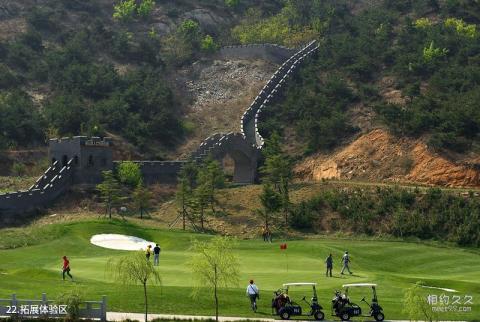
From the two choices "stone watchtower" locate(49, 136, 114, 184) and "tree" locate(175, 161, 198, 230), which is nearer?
"tree" locate(175, 161, 198, 230)

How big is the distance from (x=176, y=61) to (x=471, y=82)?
Result: 42.6m

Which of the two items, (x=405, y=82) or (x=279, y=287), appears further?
(x=405, y=82)

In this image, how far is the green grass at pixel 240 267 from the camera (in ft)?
152

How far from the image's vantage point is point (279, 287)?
50.7 metres

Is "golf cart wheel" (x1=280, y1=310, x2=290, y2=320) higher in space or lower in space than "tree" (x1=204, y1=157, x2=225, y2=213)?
lower

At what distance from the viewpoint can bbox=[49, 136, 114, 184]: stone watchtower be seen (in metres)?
89.0

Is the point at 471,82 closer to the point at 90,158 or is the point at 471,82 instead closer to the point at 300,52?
the point at 300,52

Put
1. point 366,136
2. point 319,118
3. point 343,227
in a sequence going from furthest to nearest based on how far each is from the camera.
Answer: point 319,118 → point 366,136 → point 343,227

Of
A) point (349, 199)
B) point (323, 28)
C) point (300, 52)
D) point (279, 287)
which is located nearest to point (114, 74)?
point (300, 52)

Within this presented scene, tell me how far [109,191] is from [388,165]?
87.6ft

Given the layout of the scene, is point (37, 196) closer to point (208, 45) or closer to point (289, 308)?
point (289, 308)

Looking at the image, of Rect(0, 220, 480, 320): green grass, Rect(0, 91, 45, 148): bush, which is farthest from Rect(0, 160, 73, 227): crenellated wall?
Rect(0, 91, 45, 148): bush

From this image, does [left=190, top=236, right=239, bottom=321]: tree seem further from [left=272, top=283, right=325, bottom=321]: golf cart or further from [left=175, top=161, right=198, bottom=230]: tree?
[left=175, top=161, right=198, bottom=230]: tree

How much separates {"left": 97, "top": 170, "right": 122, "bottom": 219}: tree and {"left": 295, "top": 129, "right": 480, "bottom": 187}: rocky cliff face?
20515 mm
